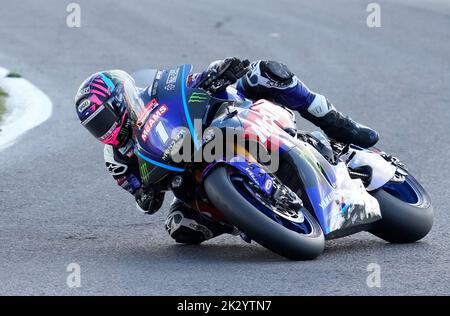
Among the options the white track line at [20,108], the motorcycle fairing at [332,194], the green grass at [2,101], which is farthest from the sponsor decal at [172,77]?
the green grass at [2,101]

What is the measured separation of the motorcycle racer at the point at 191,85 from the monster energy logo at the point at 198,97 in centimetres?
9

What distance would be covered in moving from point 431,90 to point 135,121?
7.28m

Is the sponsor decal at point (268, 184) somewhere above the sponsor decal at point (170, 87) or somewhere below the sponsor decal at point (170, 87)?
below

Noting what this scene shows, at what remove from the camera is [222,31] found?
16.8m

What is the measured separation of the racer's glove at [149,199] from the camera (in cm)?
656

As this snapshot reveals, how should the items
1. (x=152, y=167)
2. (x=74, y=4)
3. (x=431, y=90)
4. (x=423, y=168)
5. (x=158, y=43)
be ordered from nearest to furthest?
(x=152, y=167)
(x=423, y=168)
(x=431, y=90)
(x=158, y=43)
(x=74, y=4)

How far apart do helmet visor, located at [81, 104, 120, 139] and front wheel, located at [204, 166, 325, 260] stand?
754mm

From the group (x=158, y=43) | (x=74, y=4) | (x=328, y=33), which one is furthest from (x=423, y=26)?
(x=74, y=4)

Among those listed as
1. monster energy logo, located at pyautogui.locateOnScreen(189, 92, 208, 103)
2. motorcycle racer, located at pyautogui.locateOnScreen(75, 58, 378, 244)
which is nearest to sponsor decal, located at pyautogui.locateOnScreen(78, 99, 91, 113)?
motorcycle racer, located at pyautogui.locateOnScreen(75, 58, 378, 244)

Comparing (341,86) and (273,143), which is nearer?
(273,143)

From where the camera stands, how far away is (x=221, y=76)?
652 cm

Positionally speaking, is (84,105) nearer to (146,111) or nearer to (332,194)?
(146,111)

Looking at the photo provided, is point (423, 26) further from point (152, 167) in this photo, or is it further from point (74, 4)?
point (152, 167)

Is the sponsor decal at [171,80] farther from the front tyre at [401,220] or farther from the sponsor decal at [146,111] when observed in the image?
the front tyre at [401,220]
